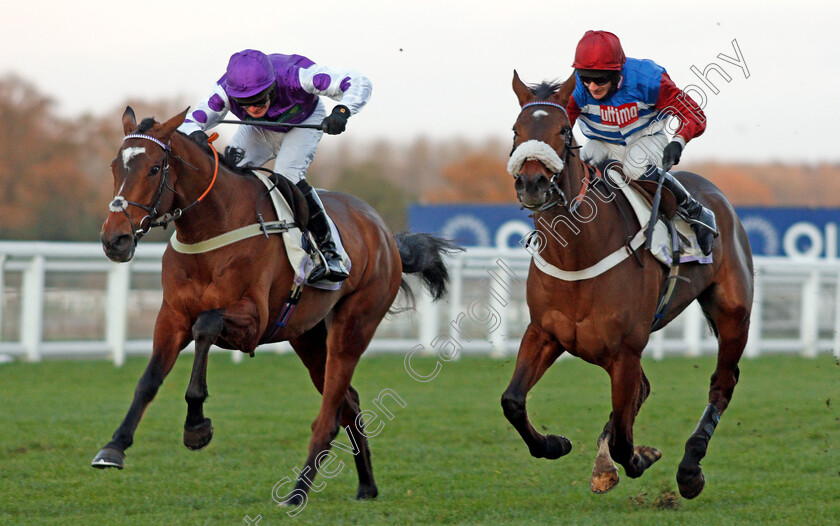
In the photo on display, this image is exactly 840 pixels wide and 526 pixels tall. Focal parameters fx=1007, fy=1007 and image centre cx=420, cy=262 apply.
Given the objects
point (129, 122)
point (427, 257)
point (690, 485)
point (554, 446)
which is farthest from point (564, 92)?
point (427, 257)

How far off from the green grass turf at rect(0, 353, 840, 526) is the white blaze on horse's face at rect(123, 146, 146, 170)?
5.18 feet

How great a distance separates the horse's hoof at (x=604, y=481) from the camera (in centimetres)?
475

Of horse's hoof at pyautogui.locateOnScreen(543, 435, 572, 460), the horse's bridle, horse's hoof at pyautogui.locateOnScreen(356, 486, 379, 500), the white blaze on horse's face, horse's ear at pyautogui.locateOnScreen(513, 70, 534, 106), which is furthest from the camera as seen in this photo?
horse's hoof at pyautogui.locateOnScreen(356, 486, 379, 500)

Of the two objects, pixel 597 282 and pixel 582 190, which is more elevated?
pixel 582 190

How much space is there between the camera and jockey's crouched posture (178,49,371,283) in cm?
480

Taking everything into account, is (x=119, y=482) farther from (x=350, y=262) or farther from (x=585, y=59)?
(x=585, y=59)

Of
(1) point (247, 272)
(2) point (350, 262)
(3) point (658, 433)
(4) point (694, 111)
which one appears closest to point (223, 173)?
(1) point (247, 272)

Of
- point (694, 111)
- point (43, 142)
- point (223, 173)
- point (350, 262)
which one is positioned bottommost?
point (43, 142)

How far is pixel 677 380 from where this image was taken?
10109mm

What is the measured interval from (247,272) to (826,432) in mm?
4723

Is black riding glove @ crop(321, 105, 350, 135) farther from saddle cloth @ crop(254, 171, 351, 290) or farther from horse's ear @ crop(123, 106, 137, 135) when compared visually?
horse's ear @ crop(123, 106, 137, 135)

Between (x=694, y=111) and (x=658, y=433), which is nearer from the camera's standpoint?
(x=694, y=111)

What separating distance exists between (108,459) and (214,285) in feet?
2.95

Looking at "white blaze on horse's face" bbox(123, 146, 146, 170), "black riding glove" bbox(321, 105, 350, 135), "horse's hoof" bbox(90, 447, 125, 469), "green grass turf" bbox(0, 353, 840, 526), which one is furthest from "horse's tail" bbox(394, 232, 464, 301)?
"horse's hoof" bbox(90, 447, 125, 469)
